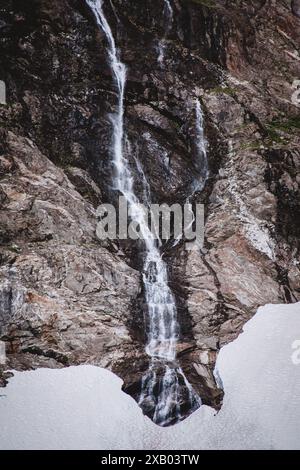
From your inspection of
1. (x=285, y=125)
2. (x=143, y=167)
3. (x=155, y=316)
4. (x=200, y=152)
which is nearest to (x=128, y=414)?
(x=155, y=316)

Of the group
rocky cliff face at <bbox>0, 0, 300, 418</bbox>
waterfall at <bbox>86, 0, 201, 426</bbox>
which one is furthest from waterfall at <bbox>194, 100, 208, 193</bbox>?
waterfall at <bbox>86, 0, 201, 426</bbox>

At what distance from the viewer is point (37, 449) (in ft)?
40.7

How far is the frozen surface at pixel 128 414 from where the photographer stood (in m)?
12.7

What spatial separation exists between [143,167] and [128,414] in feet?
30.2

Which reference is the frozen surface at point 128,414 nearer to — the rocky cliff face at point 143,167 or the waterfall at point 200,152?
the rocky cliff face at point 143,167

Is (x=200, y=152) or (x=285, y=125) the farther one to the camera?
(x=285, y=125)

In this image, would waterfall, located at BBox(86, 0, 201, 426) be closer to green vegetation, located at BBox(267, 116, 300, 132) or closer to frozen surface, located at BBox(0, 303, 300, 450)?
frozen surface, located at BBox(0, 303, 300, 450)

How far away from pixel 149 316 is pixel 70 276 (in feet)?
9.40

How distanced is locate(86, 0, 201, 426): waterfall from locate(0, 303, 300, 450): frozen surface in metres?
0.51

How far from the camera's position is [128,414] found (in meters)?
13.3

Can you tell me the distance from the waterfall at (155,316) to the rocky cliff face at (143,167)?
31 cm

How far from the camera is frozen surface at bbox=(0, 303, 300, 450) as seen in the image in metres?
12.7

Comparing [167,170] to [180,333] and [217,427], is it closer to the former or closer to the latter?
[180,333]

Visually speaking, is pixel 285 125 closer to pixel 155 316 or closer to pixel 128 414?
pixel 155 316
